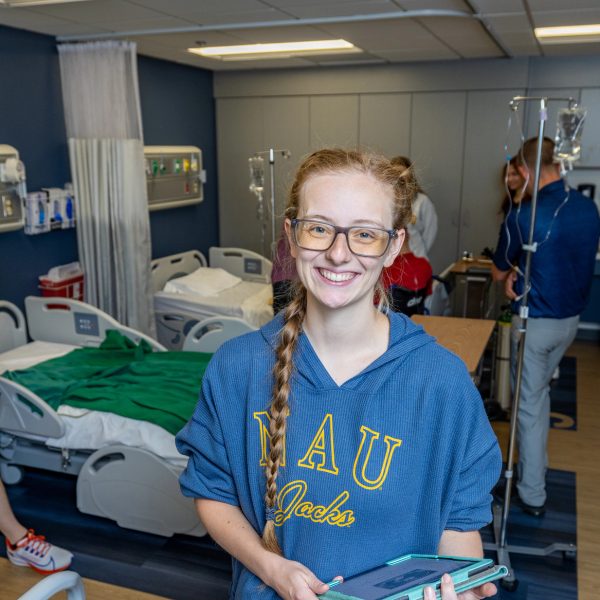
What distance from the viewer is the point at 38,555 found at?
2830 mm

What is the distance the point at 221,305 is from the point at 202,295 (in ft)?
1.23

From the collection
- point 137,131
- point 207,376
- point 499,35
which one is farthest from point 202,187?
point 207,376

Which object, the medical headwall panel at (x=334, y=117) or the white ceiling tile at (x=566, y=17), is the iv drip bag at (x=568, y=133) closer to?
the white ceiling tile at (x=566, y=17)

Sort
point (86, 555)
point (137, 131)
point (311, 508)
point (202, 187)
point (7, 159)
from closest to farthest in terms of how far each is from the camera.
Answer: point (311, 508) → point (86, 555) → point (7, 159) → point (137, 131) → point (202, 187)

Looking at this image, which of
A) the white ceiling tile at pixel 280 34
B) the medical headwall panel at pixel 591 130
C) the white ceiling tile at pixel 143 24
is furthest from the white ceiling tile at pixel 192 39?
the medical headwall panel at pixel 591 130

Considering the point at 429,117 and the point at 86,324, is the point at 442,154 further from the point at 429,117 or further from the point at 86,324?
the point at 86,324

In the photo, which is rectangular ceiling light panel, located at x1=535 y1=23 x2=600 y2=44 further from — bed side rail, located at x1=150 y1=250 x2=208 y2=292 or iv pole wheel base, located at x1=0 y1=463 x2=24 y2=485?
iv pole wheel base, located at x1=0 y1=463 x2=24 y2=485

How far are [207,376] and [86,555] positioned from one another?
7.03ft

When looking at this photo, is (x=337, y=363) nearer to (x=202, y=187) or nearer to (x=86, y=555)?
(x=86, y=555)

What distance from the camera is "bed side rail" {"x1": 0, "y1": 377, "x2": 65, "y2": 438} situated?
3.15 m

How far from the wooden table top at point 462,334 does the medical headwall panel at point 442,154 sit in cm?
268

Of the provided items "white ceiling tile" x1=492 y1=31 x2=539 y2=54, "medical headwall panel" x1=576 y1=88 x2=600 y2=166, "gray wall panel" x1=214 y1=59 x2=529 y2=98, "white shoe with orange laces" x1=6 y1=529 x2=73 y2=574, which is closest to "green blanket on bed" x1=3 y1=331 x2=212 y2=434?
"white shoe with orange laces" x1=6 y1=529 x2=73 y2=574

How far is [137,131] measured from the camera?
4.36 metres

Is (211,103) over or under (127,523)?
over
